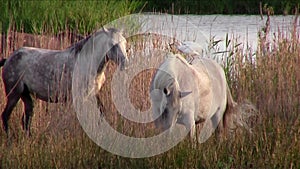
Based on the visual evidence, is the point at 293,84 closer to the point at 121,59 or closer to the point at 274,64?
the point at 274,64

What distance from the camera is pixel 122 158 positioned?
5.61 m

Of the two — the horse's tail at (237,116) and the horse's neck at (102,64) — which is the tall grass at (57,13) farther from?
the horse's tail at (237,116)

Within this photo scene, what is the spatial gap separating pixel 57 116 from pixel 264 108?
63.1 inches

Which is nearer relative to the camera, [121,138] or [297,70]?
[121,138]

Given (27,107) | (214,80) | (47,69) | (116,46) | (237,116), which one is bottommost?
(27,107)

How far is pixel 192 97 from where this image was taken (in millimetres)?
5223

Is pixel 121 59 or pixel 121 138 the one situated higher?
pixel 121 59

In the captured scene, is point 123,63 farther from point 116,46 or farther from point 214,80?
point 214,80

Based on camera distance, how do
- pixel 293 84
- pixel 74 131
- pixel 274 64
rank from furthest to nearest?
pixel 274 64, pixel 293 84, pixel 74 131

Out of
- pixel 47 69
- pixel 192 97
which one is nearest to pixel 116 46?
pixel 47 69

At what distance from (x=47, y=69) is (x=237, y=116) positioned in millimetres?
1589

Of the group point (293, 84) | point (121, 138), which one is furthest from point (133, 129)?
point (293, 84)

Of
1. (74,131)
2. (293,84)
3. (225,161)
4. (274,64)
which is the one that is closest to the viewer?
(225,161)

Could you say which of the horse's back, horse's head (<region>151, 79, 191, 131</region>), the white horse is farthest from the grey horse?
horse's head (<region>151, 79, 191, 131</region>)
